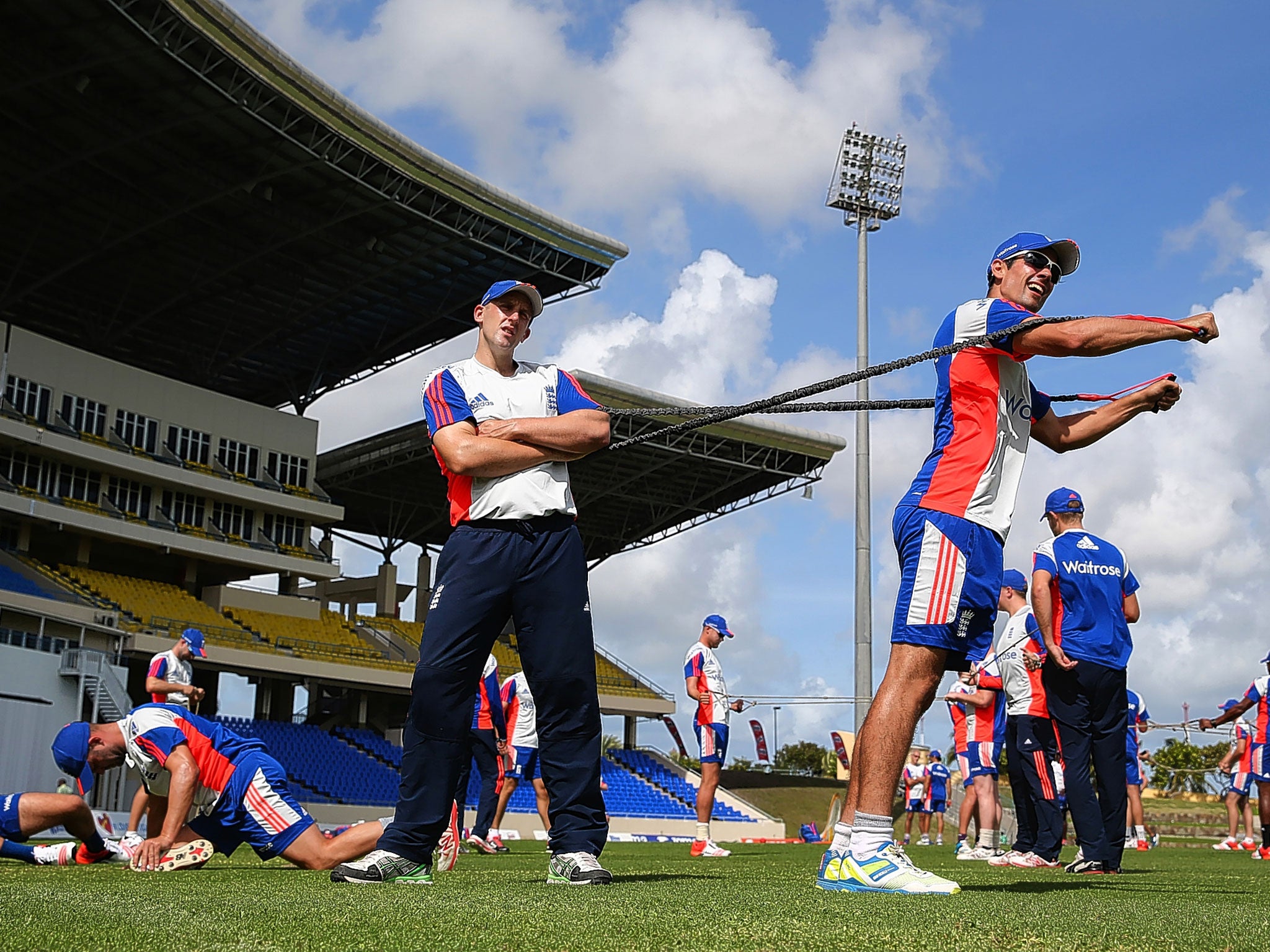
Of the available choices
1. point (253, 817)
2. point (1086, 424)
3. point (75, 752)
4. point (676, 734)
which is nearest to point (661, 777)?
point (676, 734)

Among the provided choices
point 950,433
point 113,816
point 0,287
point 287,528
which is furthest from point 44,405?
point 950,433

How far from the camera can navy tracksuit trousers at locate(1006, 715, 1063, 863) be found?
26.8 ft

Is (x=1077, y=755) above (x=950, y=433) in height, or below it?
below

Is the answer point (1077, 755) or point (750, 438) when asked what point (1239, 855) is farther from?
point (750, 438)

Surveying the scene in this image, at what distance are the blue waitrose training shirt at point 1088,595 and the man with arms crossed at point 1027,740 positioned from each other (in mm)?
686

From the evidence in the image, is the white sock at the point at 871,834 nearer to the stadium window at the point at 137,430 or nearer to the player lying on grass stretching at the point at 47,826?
the player lying on grass stretching at the point at 47,826

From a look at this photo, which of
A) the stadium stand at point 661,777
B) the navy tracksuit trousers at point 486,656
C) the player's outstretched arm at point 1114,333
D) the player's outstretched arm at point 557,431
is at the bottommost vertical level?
the stadium stand at point 661,777

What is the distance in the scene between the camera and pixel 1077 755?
6.56 meters

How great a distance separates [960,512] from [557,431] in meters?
1.38

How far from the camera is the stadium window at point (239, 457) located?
36.9 meters

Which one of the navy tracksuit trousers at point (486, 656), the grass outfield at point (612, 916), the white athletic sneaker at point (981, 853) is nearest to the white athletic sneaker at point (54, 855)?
the grass outfield at point (612, 916)

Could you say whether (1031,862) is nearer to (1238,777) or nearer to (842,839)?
(842,839)

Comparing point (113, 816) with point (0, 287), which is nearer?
point (113, 816)

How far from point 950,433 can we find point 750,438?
34.9 metres
